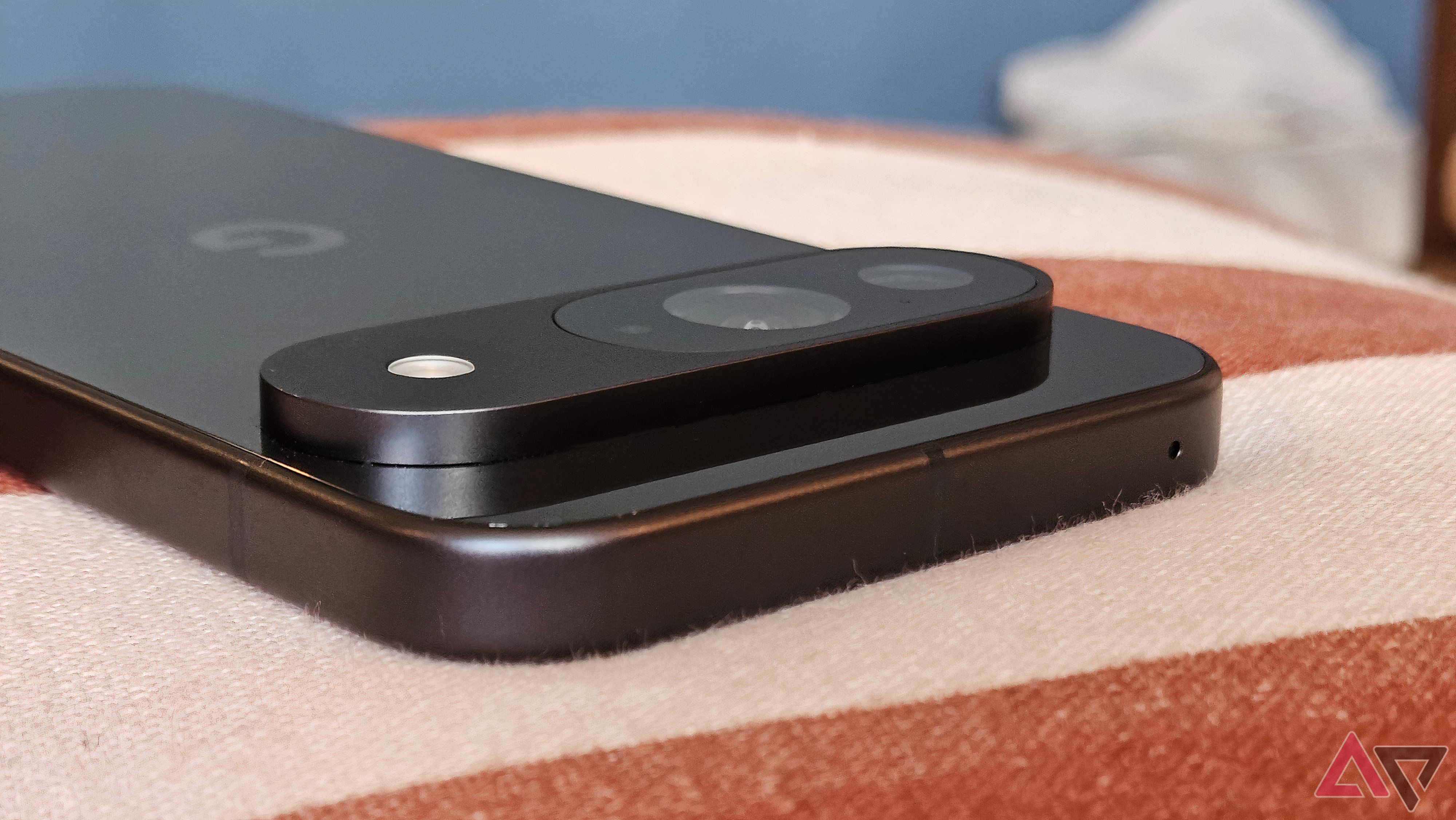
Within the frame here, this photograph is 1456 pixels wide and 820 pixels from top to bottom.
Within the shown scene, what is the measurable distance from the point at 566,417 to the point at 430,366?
0.11 ft

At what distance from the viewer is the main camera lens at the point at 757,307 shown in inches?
12.9

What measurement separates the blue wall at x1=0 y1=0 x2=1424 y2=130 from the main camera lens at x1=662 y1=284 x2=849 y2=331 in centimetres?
171

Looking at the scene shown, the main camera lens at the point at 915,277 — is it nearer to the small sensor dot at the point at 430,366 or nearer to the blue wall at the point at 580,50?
the small sensor dot at the point at 430,366

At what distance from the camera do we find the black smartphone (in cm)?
25

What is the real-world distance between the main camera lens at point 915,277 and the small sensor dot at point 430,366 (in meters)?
0.11

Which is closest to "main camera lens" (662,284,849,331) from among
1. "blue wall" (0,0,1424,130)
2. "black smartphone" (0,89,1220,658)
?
"black smartphone" (0,89,1220,658)

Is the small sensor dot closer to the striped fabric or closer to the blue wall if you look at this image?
the striped fabric

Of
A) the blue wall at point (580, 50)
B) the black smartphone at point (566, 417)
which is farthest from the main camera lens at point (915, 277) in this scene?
the blue wall at point (580, 50)

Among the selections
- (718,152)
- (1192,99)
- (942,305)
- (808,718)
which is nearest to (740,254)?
(942,305)

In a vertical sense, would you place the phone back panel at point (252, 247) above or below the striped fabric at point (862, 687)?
above

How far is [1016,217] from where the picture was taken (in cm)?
68

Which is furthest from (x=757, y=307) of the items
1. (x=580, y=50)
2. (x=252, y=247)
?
(x=580, y=50)

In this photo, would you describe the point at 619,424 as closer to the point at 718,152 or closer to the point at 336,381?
the point at 336,381

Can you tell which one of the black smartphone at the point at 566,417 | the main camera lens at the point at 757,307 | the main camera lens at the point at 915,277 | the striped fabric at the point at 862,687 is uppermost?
the main camera lens at the point at 915,277
